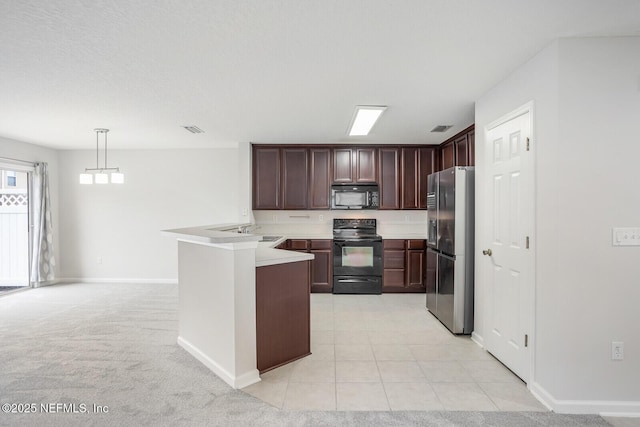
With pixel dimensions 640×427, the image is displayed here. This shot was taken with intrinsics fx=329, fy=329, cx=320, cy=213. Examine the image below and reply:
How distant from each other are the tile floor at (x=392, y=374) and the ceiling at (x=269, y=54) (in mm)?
2416

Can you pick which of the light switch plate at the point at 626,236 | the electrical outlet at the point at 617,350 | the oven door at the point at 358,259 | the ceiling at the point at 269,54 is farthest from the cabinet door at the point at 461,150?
the electrical outlet at the point at 617,350

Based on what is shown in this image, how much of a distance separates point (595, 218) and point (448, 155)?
10.3ft

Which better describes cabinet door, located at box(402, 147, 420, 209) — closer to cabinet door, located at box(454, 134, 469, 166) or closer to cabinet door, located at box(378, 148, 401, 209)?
cabinet door, located at box(378, 148, 401, 209)

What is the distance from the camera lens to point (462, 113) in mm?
3725

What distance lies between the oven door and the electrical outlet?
3247 millimetres

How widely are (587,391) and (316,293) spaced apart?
3617 mm

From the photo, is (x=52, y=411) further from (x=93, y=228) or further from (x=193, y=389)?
(x=93, y=228)

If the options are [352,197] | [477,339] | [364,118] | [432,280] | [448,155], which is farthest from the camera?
[352,197]

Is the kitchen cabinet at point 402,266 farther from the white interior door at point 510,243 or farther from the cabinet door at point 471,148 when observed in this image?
the white interior door at point 510,243

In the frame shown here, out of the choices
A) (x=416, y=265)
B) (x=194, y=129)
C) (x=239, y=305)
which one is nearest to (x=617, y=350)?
(x=239, y=305)

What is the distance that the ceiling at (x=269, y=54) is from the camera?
1.81 meters

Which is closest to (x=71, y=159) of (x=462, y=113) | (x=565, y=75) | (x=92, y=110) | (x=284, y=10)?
(x=92, y=110)

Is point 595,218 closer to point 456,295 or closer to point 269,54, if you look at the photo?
point 456,295

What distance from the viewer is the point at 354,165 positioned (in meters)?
5.50
